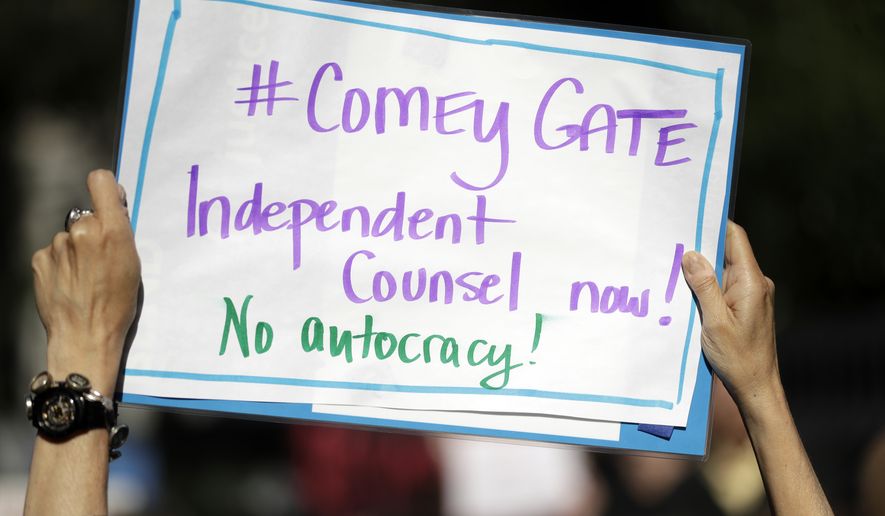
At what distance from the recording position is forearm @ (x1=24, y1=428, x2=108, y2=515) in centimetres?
161

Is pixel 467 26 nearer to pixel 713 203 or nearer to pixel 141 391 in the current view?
pixel 713 203

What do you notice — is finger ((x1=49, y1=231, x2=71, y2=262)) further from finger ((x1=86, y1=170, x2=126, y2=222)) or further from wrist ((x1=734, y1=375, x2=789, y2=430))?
wrist ((x1=734, y1=375, x2=789, y2=430))

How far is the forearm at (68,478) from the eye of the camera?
161 cm

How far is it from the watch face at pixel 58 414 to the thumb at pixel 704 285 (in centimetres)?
114

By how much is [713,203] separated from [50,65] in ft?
28.7

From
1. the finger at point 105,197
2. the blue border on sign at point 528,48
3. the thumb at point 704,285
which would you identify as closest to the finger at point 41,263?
the finger at point 105,197

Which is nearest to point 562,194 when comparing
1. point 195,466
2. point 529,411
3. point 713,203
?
point 713,203

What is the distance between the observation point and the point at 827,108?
4.73 metres

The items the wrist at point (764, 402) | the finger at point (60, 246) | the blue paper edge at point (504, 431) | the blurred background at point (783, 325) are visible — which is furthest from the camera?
the blurred background at point (783, 325)

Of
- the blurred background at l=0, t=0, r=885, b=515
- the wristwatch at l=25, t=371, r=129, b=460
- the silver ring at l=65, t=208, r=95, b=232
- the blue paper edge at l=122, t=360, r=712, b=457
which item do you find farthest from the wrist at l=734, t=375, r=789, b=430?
the silver ring at l=65, t=208, r=95, b=232

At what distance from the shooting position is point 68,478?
1617mm

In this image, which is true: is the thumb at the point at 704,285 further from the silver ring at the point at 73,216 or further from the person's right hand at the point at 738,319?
the silver ring at the point at 73,216

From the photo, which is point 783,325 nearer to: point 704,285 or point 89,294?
point 704,285

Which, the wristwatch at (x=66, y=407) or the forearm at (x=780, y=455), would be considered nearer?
the wristwatch at (x=66, y=407)
